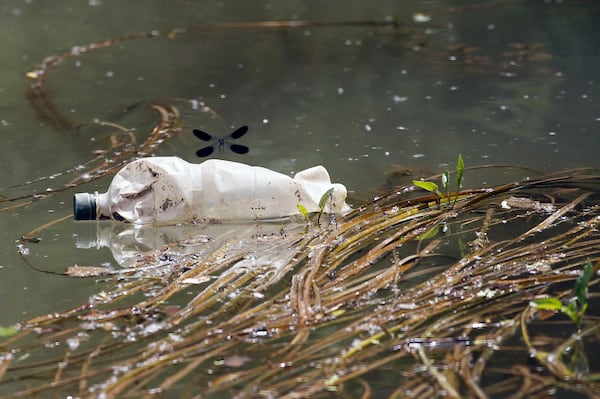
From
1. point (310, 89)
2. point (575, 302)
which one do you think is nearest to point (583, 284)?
point (575, 302)

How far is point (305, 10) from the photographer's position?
6184 millimetres

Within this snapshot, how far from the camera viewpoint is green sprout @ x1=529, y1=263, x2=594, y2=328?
2.20 m

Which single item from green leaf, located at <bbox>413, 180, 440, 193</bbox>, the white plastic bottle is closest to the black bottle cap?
the white plastic bottle

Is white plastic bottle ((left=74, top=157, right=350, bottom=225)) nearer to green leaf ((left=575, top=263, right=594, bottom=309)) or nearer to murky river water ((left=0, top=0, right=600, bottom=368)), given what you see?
murky river water ((left=0, top=0, right=600, bottom=368))

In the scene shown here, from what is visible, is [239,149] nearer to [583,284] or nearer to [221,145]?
[221,145]

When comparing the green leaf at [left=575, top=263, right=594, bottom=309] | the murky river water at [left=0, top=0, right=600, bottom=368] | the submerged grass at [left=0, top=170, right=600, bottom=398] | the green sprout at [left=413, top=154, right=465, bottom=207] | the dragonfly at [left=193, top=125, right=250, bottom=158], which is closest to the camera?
the submerged grass at [left=0, top=170, right=600, bottom=398]

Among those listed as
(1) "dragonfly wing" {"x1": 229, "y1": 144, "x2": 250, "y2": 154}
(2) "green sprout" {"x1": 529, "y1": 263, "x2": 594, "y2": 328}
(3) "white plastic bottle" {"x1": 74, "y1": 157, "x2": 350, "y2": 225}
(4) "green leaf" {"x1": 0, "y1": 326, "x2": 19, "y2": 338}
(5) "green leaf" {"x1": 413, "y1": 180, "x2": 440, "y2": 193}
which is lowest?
(2) "green sprout" {"x1": 529, "y1": 263, "x2": 594, "y2": 328}

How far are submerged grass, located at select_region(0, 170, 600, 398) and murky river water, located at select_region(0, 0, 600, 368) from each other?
10.4 inches

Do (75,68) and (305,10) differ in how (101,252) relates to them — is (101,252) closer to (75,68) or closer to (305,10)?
(75,68)

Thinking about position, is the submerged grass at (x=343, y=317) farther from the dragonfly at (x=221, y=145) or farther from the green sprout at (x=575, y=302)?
the dragonfly at (x=221, y=145)

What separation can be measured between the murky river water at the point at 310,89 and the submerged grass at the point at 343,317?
27 cm

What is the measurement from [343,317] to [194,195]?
899mm

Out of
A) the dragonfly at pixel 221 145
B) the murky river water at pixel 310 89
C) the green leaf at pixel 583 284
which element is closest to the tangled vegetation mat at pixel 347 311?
the green leaf at pixel 583 284

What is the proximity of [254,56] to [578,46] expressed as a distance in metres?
1.79
